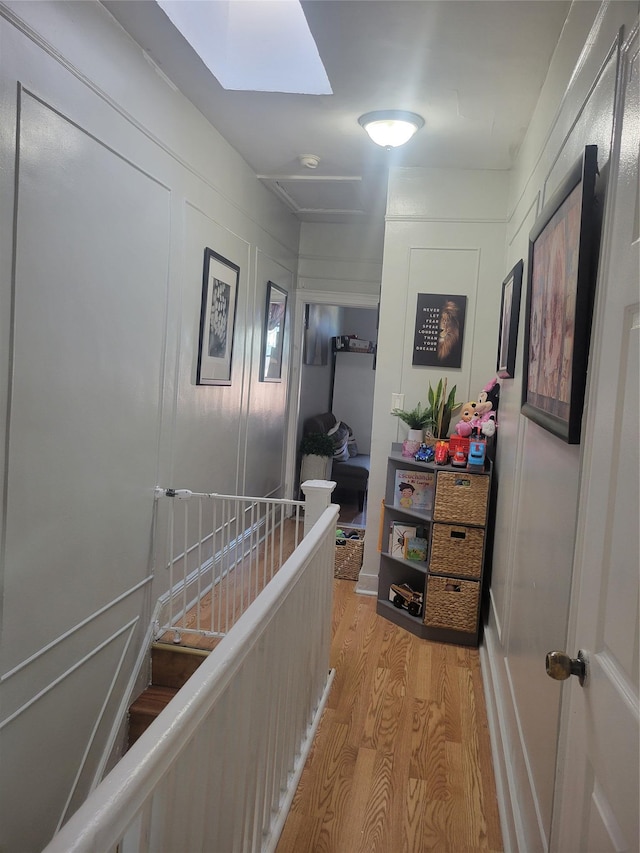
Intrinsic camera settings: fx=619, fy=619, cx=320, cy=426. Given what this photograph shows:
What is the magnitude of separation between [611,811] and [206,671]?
70cm

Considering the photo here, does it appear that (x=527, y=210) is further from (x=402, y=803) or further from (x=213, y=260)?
(x=402, y=803)

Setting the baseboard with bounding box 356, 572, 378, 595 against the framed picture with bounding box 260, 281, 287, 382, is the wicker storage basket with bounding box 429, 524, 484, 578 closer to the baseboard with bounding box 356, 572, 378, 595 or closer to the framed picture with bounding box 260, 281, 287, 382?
the baseboard with bounding box 356, 572, 378, 595

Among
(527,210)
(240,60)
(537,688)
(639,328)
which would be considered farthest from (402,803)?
(240,60)

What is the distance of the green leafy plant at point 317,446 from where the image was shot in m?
5.91

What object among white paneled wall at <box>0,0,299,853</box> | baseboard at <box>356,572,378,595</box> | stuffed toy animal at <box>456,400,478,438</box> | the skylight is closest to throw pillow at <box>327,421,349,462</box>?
baseboard at <box>356,572,378,595</box>

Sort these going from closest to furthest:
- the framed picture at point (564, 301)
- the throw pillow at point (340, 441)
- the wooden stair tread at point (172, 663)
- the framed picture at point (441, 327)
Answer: the framed picture at point (564, 301), the wooden stair tread at point (172, 663), the framed picture at point (441, 327), the throw pillow at point (340, 441)

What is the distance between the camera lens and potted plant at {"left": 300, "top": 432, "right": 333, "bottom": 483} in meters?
5.92

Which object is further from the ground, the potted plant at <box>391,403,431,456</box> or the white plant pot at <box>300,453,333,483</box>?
the potted plant at <box>391,403,431,456</box>

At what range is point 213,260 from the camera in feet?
11.6

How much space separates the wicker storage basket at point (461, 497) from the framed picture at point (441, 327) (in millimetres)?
870

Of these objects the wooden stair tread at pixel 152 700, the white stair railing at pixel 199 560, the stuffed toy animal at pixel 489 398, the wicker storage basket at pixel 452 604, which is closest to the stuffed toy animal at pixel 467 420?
the stuffed toy animal at pixel 489 398

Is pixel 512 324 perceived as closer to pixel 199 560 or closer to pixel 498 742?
pixel 498 742

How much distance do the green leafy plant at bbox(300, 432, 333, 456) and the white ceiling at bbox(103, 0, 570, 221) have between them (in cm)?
253

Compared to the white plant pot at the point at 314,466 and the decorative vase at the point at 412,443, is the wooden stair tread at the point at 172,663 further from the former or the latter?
the white plant pot at the point at 314,466
